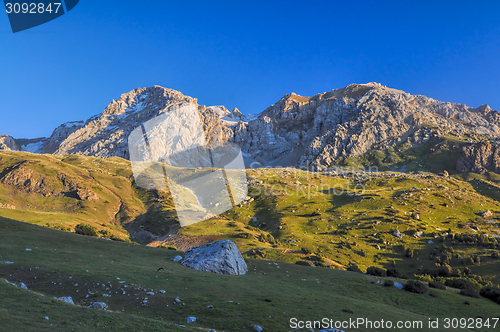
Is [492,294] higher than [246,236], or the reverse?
[492,294]

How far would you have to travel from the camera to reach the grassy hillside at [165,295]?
15.0m

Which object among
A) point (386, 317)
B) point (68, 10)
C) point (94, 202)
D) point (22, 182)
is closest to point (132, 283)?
point (386, 317)

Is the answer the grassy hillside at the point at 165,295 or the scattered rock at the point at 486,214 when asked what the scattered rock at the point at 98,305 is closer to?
the grassy hillside at the point at 165,295

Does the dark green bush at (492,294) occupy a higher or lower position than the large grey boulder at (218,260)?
lower

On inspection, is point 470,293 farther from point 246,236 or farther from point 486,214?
point 486,214

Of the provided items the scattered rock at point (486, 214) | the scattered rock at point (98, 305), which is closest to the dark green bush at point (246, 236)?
the scattered rock at point (98, 305)

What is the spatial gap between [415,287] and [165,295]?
31278mm

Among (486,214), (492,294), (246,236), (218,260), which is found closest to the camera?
(492,294)

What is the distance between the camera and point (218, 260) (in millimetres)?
37906

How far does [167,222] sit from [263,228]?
4077 cm

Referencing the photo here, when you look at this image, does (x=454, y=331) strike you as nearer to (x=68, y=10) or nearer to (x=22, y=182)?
(x=68, y=10)

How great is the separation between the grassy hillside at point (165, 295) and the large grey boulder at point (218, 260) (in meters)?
2.84

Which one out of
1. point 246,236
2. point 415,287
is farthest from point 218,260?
point 246,236

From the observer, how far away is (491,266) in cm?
5872
